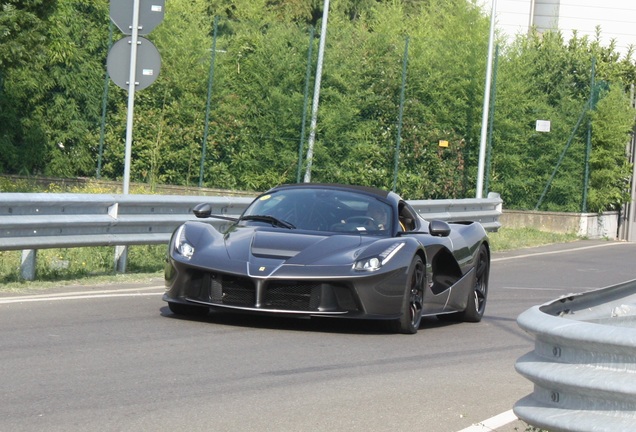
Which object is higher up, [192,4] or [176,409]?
[192,4]

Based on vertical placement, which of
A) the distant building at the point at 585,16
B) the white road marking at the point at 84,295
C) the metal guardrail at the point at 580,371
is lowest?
the white road marking at the point at 84,295

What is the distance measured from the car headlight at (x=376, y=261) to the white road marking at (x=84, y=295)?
2799mm

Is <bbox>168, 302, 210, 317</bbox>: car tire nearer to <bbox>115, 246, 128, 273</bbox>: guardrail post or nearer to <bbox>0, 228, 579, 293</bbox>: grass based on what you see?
<bbox>0, 228, 579, 293</bbox>: grass

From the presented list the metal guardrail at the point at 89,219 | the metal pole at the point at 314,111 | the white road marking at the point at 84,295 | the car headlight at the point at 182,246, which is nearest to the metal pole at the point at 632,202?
the metal pole at the point at 314,111

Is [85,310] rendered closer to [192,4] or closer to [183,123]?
[183,123]

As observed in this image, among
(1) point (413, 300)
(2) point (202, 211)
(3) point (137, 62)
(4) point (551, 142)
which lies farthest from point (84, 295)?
(4) point (551, 142)

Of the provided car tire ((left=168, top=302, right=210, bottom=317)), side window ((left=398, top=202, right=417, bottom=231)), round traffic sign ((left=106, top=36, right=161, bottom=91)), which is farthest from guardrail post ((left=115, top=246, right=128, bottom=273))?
side window ((left=398, top=202, right=417, bottom=231))

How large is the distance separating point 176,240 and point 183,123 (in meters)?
17.3

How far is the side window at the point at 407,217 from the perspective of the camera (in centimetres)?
1109

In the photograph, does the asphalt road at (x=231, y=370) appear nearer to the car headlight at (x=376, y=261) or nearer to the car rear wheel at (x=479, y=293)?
the car rear wheel at (x=479, y=293)

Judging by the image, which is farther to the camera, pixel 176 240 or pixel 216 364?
pixel 176 240

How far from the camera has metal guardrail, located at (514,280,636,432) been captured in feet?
13.2

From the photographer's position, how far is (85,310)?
10.3m

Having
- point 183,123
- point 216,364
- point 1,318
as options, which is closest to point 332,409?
point 216,364
